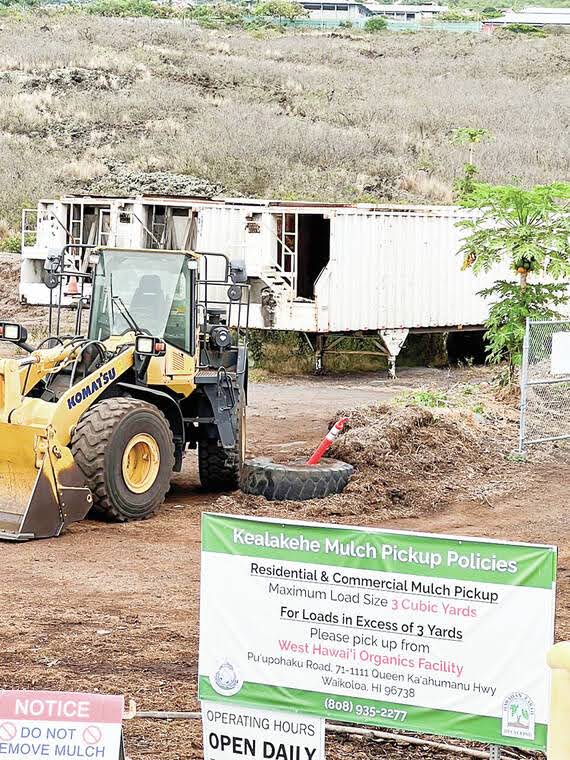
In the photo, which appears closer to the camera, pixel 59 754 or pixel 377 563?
pixel 59 754

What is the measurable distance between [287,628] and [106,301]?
7507 millimetres

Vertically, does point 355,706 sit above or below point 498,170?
below

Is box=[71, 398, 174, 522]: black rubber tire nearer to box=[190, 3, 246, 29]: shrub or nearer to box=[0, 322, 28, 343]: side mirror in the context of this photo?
box=[0, 322, 28, 343]: side mirror

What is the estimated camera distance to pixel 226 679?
5.89m

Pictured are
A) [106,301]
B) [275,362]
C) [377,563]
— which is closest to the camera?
[377,563]

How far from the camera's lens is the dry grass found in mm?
39562

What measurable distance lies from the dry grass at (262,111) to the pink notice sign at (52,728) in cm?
3202

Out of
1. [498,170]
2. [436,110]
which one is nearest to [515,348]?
[498,170]

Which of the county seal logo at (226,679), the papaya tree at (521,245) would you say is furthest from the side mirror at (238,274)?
the county seal logo at (226,679)

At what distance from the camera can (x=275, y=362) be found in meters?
24.1

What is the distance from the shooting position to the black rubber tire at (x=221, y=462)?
13.7 meters

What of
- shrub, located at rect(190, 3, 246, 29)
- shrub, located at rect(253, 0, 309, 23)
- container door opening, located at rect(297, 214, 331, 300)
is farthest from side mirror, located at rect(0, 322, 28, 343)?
shrub, located at rect(253, 0, 309, 23)

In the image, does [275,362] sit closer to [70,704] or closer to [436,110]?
[70,704]

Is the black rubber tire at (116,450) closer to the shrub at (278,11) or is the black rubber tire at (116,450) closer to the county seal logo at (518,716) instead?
the county seal logo at (518,716)
